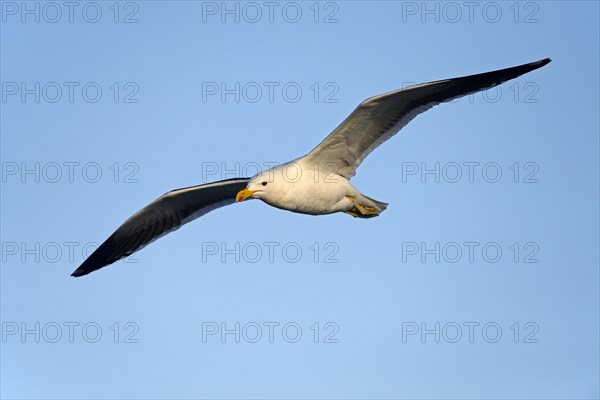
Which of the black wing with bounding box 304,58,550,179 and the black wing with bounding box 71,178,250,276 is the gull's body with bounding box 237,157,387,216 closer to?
the black wing with bounding box 304,58,550,179

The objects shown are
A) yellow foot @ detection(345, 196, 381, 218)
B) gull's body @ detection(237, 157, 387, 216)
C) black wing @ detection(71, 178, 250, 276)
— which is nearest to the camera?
gull's body @ detection(237, 157, 387, 216)

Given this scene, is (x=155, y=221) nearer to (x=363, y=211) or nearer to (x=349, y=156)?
(x=363, y=211)

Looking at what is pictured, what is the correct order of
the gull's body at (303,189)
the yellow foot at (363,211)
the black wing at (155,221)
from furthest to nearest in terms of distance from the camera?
1. the black wing at (155,221)
2. the yellow foot at (363,211)
3. the gull's body at (303,189)

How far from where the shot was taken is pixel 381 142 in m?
9.94

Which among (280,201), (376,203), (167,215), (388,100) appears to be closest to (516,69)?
(388,100)

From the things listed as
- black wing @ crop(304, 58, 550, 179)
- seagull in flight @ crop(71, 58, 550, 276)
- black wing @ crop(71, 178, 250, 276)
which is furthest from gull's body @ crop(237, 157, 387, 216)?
black wing @ crop(71, 178, 250, 276)

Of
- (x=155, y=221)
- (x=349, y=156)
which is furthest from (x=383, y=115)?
(x=155, y=221)

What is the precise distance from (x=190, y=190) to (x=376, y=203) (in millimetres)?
2284

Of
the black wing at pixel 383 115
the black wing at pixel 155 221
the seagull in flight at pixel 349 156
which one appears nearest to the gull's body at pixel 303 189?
the seagull in flight at pixel 349 156

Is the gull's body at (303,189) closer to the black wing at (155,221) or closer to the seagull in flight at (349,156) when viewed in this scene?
the seagull in flight at (349,156)

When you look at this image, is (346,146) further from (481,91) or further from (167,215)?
(167,215)

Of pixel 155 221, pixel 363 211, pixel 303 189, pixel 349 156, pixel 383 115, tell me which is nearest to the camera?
pixel 303 189

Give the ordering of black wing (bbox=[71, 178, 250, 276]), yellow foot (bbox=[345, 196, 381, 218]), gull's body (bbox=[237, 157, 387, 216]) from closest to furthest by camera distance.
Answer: gull's body (bbox=[237, 157, 387, 216]) < yellow foot (bbox=[345, 196, 381, 218]) < black wing (bbox=[71, 178, 250, 276])

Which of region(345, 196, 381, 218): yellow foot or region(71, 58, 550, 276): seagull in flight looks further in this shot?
region(345, 196, 381, 218): yellow foot
